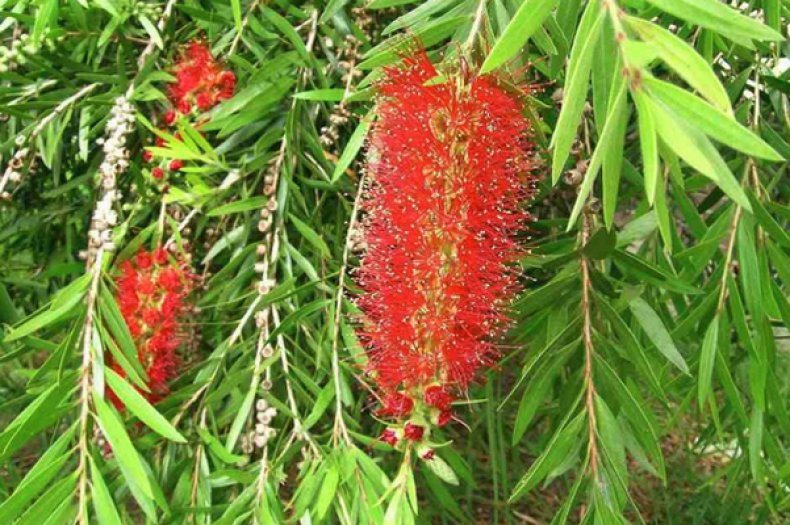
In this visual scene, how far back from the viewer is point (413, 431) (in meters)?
0.90

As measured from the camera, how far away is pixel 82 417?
1041 mm

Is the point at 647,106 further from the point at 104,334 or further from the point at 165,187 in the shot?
the point at 165,187

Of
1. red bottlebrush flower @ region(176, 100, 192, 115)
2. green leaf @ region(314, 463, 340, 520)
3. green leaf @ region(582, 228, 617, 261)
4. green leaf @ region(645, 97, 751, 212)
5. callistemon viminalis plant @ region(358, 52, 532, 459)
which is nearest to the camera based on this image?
green leaf @ region(645, 97, 751, 212)

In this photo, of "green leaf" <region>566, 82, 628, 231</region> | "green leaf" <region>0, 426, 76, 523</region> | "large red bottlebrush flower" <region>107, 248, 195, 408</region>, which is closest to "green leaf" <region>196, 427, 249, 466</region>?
"large red bottlebrush flower" <region>107, 248, 195, 408</region>

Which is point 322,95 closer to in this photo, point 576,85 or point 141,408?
point 141,408

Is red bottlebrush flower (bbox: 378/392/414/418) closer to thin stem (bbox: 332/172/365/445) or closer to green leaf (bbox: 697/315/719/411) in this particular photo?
thin stem (bbox: 332/172/365/445)

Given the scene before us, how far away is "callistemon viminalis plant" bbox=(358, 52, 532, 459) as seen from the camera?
2.76 feet

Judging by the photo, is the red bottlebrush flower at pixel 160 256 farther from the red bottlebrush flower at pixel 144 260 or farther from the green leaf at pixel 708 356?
the green leaf at pixel 708 356

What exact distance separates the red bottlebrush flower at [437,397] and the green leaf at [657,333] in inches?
12.2

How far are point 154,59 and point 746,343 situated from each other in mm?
1041

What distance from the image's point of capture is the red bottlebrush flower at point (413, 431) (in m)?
0.90

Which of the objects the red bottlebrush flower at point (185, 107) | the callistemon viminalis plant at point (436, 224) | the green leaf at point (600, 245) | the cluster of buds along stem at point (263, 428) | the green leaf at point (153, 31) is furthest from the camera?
the red bottlebrush flower at point (185, 107)

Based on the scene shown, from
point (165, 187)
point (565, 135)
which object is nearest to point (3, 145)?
point (165, 187)

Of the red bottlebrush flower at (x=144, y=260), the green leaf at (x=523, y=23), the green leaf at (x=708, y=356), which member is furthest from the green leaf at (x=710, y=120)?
the red bottlebrush flower at (x=144, y=260)
